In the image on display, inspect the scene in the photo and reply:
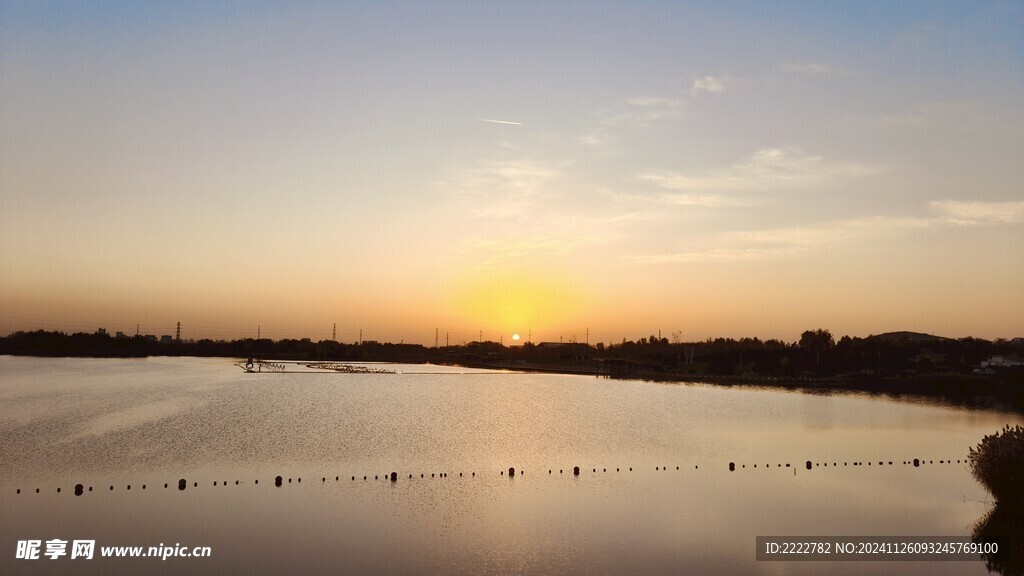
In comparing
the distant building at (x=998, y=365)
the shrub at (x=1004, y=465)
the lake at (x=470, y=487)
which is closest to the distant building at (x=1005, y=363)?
the distant building at (x=998, y=365)

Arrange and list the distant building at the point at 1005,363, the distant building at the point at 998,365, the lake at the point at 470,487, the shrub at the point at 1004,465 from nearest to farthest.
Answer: the lake at the point at 470,487 → the shrub at the point at 1004,465 → the distant building at the point at 998,365 → the distant building at the point at 1005,363

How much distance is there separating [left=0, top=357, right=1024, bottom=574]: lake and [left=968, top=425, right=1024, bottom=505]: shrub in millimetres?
1632

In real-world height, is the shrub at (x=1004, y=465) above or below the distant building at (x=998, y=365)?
below

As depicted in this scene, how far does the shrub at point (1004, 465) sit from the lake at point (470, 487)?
163 cm

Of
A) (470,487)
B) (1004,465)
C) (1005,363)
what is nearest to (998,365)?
(1005,363)

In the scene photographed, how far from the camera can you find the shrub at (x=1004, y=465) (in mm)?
37594

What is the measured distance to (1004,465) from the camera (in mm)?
38250

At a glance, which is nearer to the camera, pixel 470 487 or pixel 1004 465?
pixel 1004 465

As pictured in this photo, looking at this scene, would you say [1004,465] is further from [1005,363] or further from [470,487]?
[1005,363]

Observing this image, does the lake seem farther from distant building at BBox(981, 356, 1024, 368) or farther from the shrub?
distant building at BBox(981, 356, 1024, 368)

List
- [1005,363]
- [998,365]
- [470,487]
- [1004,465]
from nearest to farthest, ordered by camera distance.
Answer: [1004,465] → [470,487] → [998,365] → [1005,363]

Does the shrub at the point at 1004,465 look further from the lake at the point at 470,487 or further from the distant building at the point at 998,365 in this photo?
the distant building at the point at 998,365

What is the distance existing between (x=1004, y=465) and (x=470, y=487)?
29469 mm

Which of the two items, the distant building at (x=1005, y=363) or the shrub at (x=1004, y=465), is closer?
the shrub at (x=1004, y=465)
